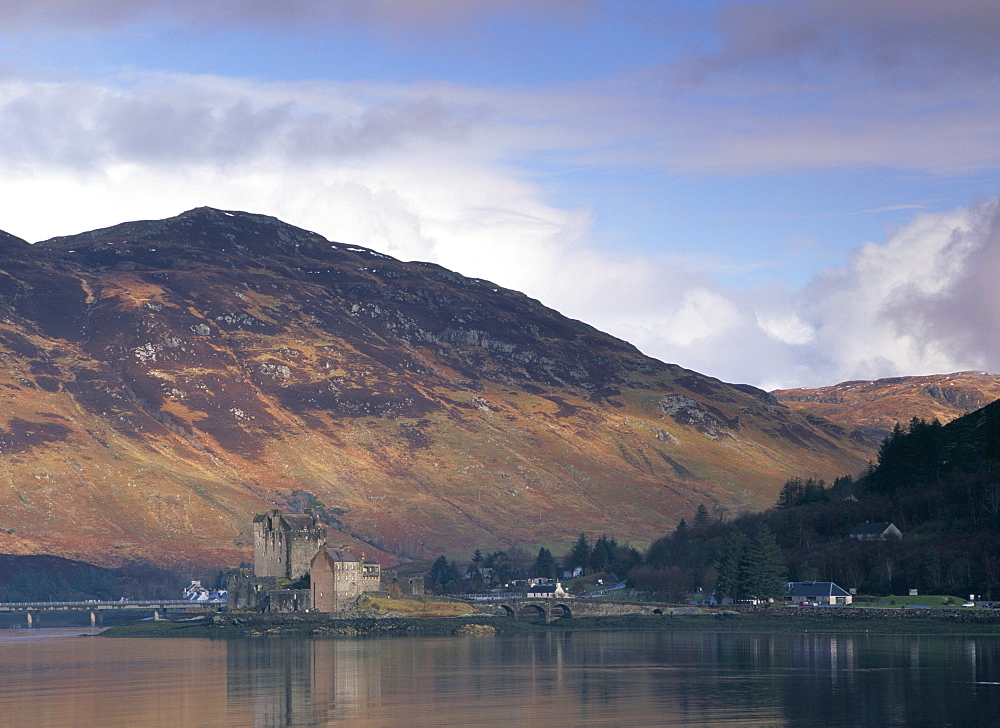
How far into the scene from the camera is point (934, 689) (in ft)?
281

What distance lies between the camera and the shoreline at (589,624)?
5172 inches

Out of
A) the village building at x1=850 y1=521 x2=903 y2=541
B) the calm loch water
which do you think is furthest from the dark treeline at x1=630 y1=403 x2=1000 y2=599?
the calm loch water

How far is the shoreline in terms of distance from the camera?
431 feet

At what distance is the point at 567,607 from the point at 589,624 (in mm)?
8936

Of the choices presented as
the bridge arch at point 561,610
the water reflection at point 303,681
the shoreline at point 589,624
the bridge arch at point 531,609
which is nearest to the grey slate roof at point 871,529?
the shoreline at point 589,624

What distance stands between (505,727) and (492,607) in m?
106

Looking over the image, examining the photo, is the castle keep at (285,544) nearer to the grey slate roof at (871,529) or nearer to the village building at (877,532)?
the grey slate roof at (871,529)

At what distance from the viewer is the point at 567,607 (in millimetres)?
174250

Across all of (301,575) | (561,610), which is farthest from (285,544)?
(561,610)

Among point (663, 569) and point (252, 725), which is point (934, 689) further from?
point (663, 569)

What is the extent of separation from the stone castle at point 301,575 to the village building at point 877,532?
201ft

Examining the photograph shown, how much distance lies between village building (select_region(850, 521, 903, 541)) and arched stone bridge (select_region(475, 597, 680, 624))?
2316 centimetres

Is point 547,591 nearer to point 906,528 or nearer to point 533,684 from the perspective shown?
point 906,528

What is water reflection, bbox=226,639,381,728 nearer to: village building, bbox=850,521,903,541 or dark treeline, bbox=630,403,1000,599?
dark treeline, bbox=630,403,1000,599
